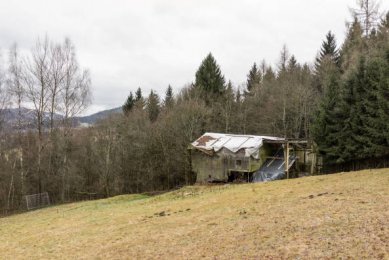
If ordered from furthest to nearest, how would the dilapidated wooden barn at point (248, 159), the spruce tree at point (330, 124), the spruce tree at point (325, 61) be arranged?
1. the spruce tree at point (325, 61)
2. the dilapidated wooden barn at point (248, 159)
3. the spruce tree at point (330, 124)

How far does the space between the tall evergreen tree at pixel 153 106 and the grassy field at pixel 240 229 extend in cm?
3043

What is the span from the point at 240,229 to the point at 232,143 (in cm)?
1883

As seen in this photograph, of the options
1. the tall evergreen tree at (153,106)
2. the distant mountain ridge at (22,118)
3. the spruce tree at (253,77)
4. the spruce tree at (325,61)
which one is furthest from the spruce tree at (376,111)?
the spruce tree at (253,77)

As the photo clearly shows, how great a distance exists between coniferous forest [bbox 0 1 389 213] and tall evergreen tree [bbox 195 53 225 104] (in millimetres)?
127

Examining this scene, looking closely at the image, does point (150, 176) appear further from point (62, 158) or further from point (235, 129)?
point (235, 129)

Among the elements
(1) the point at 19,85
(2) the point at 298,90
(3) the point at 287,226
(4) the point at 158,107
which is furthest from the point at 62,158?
(3) the point at 287,226

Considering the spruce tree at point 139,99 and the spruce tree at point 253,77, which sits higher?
the spruce tree at point 253,77

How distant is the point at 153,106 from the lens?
5056 centimetres

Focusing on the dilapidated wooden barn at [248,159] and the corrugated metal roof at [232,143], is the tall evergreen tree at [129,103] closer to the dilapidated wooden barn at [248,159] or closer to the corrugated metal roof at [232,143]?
the corrugated metal roof at [232,143]

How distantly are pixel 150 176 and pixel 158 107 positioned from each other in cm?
1767

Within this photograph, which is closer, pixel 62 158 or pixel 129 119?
pixel 62 158

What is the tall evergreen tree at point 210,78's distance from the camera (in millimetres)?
44906

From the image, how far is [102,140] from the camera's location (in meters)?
36.6

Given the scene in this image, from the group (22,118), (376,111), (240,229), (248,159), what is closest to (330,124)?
(376,111)
